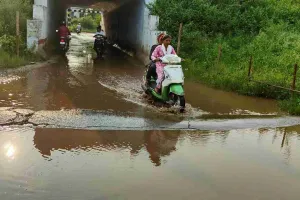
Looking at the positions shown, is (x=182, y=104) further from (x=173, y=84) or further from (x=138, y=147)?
(x=138, y=147)

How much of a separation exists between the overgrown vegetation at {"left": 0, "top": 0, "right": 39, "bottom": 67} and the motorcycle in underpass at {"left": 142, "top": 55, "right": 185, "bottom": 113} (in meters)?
6.19

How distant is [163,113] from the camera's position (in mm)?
7559

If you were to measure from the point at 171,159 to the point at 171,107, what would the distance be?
302cm

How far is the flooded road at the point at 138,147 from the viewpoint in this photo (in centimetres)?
401

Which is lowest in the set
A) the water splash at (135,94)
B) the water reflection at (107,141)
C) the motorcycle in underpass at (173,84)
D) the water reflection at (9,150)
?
the water reflection at (9,150)

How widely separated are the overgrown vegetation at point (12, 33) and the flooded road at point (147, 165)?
7064 mm

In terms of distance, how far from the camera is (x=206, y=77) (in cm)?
1160

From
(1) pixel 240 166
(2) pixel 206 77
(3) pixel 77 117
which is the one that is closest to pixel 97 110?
(3) pixel 77 117

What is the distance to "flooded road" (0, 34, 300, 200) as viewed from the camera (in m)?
4.01

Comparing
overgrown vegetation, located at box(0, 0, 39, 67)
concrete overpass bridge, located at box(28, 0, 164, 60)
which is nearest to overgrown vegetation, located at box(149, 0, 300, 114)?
concrete overpass bridge, located at box(28, 0, 164, 60)

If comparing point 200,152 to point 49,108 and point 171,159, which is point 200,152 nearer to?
point 171,159

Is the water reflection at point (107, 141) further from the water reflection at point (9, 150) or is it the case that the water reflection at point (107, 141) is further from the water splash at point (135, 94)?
the water splash at point (135, 94)

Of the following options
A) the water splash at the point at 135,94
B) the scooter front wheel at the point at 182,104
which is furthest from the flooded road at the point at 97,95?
the scooter front wheel at the point at 182,104

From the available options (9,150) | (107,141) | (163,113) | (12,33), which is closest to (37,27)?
(12,33)
